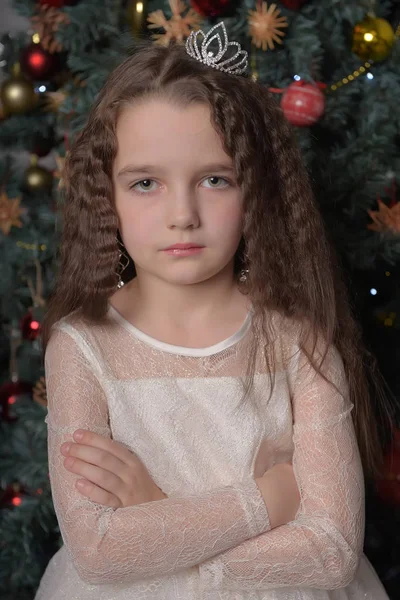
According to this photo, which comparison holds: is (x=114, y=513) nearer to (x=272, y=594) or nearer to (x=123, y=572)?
(x=123, y=572)

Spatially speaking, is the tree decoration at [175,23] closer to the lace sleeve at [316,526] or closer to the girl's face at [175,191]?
the girl's face at [175,191]

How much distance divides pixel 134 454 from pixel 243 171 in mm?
505

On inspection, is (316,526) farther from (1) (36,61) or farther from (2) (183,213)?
(1) (36,61)

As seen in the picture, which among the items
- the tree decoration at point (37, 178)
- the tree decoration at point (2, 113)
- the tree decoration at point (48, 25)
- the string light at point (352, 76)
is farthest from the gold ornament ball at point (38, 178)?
the string light at point (352, 76)

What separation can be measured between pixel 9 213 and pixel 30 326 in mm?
287

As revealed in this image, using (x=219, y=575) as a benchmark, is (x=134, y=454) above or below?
above

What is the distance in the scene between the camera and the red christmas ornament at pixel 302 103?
5.68 feet

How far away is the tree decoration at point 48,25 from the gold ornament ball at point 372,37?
0.69m

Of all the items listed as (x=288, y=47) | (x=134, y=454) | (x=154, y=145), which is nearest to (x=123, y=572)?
(x=134, y=454)

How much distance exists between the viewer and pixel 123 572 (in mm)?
1236

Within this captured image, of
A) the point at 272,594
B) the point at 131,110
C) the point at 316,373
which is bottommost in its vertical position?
the point at 272,594

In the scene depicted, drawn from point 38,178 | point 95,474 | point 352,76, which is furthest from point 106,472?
point 352,76

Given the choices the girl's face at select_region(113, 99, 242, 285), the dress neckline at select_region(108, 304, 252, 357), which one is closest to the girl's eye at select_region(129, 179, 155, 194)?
the girl's face at select_region(113, 99, 242, 285)

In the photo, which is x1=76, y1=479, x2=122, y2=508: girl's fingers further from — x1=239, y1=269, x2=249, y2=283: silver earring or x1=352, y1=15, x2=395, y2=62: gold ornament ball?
x1=352, y1=15, x2=395, y2=62: gold ornament ball
